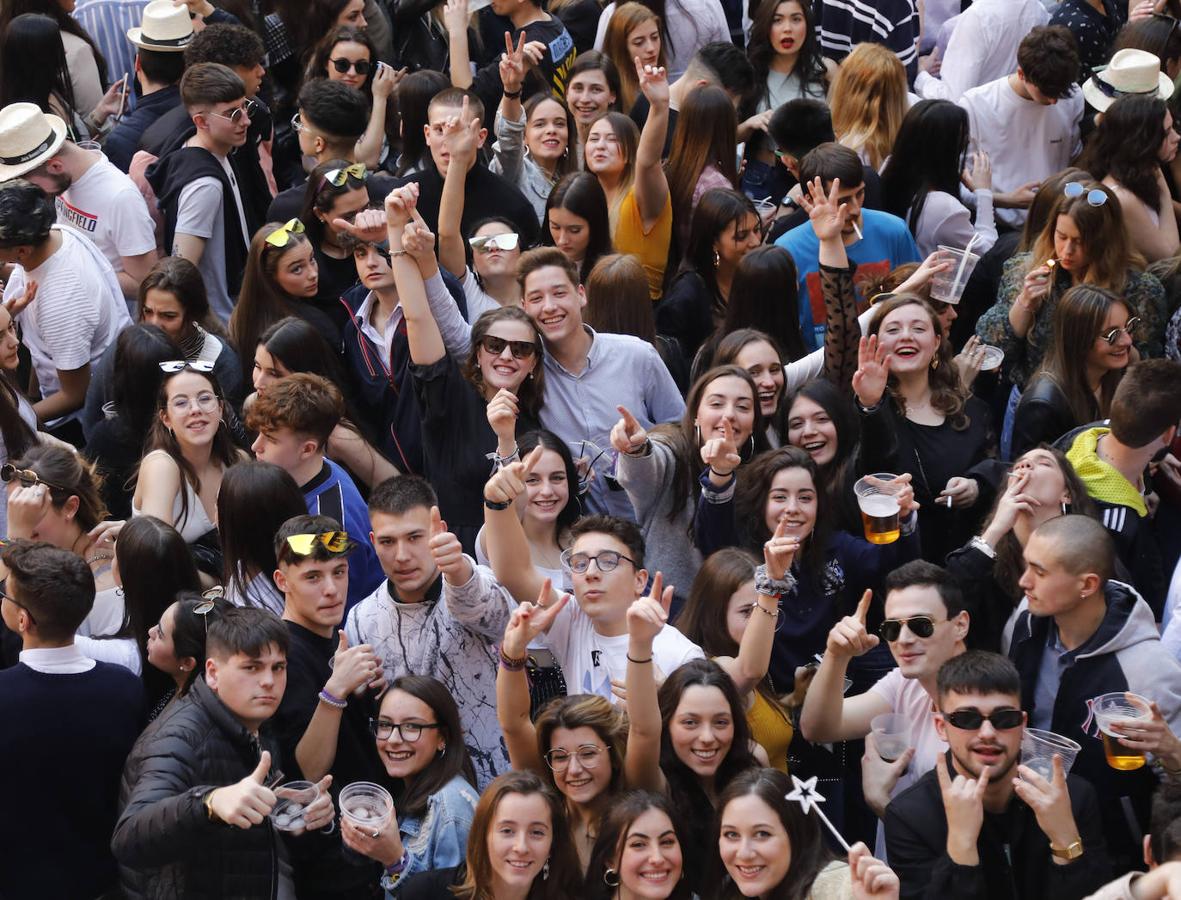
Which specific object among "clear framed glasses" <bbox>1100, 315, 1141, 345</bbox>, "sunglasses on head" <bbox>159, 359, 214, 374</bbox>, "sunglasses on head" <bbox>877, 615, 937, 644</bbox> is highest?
"clear framed glasses" <bbox>1100, 315, 1141, 345</bbox>

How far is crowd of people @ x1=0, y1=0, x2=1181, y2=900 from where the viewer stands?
4746 mm

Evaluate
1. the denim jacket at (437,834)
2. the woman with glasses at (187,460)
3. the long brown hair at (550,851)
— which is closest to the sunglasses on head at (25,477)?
the woman with glasses at (187,460)

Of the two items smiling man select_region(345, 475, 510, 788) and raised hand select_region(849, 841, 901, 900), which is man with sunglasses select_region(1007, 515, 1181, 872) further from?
smiling man select_region(345, 475, 510, 788)

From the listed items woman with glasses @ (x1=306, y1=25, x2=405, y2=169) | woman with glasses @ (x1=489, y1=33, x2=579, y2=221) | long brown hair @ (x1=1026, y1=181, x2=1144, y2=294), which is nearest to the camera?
long brown hair @ (x1=1026, y1=181, x2=1144, y2=294)

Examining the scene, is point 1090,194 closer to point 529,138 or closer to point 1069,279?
point 1069,279

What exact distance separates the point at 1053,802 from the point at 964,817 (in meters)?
0.24

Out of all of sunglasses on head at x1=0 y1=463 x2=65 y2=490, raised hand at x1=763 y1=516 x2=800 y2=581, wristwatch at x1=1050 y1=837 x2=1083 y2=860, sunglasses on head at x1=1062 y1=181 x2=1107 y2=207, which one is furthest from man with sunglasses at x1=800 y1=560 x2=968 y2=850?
sunglasses on head at x1=0 y1=463 x2=65 y2=490

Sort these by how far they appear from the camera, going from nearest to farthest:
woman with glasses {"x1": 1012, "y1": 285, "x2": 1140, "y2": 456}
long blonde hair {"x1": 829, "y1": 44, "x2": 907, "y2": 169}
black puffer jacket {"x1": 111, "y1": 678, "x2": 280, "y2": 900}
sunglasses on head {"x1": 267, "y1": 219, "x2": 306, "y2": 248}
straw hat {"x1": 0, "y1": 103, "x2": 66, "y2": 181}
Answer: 1. black puffer jacket {"x1": 111, "y1": 678, "x2": 280, "y2": 900}
2. woman with glasses {"x1": 1012, "y1": 285, "x2": 1140, "y2": 456}
3. sunglasses on head {"x1": 267, "y1": 219, "x2": 306, "y2": 248}
4. straw hat {"x1": 0, "y1": 103, "x2": 66, "y2": 181}
5. long blonde hair {"x1": 829, "y1": 44, "x2": 907, "y2": 169}

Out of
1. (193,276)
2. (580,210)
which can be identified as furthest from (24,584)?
(580,210)

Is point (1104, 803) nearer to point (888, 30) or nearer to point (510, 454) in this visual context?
point (510, 454)

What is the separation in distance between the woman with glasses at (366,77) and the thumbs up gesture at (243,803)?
15.4ft

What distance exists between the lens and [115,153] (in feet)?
27.1

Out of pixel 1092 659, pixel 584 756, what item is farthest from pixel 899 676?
pixel 584 756

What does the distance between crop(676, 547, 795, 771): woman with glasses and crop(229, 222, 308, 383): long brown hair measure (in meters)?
2.37
